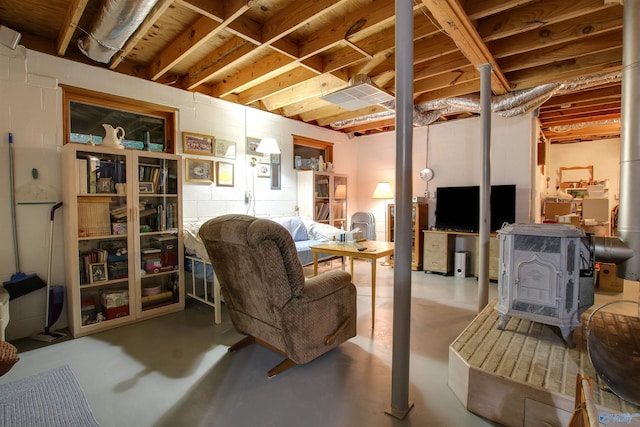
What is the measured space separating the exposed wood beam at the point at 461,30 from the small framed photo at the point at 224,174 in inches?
113

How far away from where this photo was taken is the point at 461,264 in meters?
4.59

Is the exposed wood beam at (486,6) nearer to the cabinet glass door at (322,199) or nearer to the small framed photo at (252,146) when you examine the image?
the small framed photo at (252,146)

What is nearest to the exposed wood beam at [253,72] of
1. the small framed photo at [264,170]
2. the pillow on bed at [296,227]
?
the small framed photo at [264,170]

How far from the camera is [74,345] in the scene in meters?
2.50

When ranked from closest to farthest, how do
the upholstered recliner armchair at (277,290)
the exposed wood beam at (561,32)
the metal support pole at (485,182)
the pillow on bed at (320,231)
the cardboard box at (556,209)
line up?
the upholstered recliner armchair at (277,290) → the exposed wood beam at (561,32) → the metal support pole at (485,182) → the pillow on bed at (320,231) → the cardboard box at (556,209)

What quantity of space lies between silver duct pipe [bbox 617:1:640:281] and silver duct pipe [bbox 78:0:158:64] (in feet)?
9.70

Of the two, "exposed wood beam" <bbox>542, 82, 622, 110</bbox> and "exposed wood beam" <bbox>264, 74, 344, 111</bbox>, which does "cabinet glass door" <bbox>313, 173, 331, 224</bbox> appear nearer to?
"exposed wood beam" <bbox>264, 74, 344, 111</bbox>

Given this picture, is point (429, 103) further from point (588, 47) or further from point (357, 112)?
point (588, 47)

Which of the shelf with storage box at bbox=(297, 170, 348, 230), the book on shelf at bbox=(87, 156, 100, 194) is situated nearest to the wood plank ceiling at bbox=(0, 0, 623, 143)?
the book on shelf at bbox=(87, 156, 100, 194)

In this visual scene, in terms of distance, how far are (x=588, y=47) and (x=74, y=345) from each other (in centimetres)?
518

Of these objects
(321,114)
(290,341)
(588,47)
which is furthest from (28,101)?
(588,47)

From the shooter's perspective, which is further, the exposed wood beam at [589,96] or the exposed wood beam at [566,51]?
the exposed wood beam at [589,96]

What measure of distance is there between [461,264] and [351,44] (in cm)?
343

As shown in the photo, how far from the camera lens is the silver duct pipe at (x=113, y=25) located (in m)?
1.91
